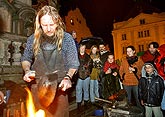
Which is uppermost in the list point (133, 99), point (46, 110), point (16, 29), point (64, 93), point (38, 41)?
point (16, 29)

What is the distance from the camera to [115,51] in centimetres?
4319

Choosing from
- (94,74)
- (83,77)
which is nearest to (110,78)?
(94,74)

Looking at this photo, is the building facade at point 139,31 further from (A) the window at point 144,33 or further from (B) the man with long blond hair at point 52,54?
(B) the man with long blond hair at point 52,54

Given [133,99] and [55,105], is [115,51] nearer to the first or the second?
[133,99]

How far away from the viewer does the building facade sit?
38.6 metres

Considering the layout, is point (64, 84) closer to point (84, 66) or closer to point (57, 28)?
point (57, 28)

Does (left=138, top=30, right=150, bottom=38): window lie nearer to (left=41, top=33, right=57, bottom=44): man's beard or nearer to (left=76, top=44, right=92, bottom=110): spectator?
(left=76, top=44, right=92, bottom=110): spectator

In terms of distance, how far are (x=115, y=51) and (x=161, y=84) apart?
37.2 meters

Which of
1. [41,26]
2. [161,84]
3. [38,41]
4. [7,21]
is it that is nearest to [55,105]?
[38,41]

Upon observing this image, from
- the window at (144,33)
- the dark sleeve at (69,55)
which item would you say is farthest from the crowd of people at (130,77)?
the window at (144,33)

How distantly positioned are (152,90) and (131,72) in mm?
1500

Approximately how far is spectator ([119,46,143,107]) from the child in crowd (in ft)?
1.62

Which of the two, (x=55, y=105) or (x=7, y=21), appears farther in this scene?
(x=7, y=21)

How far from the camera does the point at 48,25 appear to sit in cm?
256
